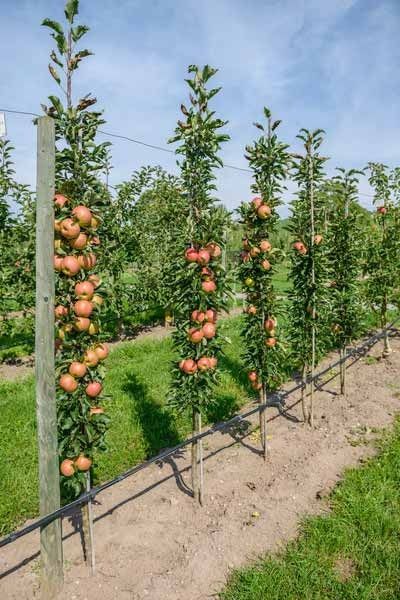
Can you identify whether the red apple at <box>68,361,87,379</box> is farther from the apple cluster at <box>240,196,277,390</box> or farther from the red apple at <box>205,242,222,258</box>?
Answer: the apple cluster at <box>240,196,277,390</box>

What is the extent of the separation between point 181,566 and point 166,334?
8690 millimetres

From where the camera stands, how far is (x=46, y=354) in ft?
10.8

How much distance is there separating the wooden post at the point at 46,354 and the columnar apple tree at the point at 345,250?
203 inches

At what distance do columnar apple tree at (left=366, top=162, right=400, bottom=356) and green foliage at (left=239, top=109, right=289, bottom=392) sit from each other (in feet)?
17.9

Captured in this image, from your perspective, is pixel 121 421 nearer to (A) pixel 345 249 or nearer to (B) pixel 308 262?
(B) pixel 308 262

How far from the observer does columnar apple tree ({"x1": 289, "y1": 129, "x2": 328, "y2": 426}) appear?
615 cm

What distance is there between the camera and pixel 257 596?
3.43 metres

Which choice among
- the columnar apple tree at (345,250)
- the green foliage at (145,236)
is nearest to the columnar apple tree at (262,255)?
the columnar apple tree at (345,250)

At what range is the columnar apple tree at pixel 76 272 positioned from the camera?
3314 mm

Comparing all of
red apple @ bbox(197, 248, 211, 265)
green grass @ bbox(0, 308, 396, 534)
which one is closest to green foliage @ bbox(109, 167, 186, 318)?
green grass @ bbox(0, 308, 396, 534)

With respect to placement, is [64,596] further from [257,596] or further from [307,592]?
[307,592]

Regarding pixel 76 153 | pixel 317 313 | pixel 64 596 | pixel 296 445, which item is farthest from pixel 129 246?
pixel 64 596

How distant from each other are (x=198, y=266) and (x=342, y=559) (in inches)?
125

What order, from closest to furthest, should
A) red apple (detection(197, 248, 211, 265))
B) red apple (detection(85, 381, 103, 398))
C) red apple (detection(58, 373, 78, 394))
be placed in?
red apple (detection(58, 373, 78, 394))
red apple (detection(85, 381, 103, 398))
red apple (detection(197, 248, 211, 265))
